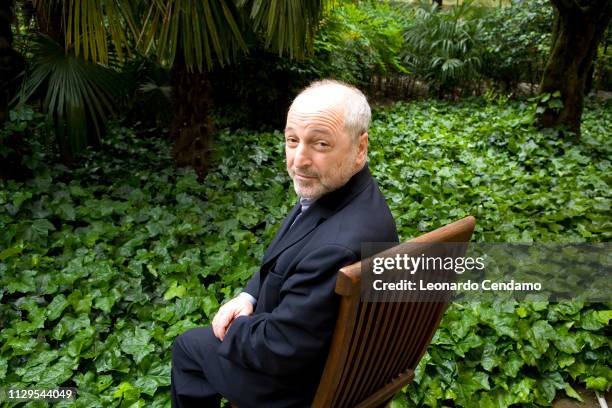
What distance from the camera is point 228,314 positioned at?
1.55 metres

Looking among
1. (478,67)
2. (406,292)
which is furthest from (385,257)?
(478,67)

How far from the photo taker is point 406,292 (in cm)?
128

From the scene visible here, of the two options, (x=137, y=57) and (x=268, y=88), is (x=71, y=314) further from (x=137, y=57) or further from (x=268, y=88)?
(x=268, y=88)

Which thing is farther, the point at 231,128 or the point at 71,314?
the point at 231,128

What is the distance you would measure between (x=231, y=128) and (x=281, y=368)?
5884mm

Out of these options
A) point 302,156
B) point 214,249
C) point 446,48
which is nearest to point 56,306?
point 214,249

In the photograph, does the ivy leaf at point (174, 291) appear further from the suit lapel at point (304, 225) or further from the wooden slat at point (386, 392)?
the wooden slat at point (386, 392)

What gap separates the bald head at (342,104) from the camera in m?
1.33

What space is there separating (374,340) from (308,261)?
0.30 m

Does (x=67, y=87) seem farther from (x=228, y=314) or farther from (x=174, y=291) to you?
(x=228, y=314)

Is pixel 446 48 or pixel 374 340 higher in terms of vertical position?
pixel 446 48

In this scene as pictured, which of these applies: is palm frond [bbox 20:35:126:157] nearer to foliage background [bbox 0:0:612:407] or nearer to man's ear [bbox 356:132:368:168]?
foliage background [bbox 0:0:612:407]

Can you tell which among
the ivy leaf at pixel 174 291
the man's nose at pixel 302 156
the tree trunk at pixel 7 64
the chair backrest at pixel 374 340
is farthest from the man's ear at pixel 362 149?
the tree trunk at pixel 7 64

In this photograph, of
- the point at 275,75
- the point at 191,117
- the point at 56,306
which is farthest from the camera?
the point at 275,75
